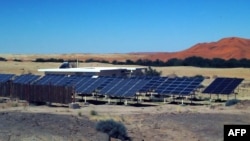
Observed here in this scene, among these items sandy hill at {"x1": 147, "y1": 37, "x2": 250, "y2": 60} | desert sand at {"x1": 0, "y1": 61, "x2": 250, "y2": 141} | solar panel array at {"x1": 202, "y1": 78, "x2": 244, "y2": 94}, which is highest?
sandy hill at {"x1": 147, "y1": 37, "x2": 250, "y2": 60}

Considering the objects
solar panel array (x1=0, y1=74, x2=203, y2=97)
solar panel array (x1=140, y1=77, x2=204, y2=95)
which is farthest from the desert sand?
solar panel array (x1=140, y1=77, x2=204, y2=95)

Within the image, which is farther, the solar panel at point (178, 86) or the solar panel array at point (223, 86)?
the solar panel array at point (223, 86)

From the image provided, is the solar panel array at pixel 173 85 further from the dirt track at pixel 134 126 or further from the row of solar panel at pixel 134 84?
the dirt track at pixel 134 126

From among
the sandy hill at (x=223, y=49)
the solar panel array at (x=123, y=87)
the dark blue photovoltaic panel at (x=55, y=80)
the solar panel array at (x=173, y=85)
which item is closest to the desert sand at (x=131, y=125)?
the solar panel array at (x=123, y=87)

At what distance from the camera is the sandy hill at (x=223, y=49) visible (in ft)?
527

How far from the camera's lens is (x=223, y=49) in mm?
174875

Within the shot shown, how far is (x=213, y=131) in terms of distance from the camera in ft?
79.5

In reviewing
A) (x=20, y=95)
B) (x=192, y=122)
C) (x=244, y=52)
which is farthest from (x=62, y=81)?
(x=244, y=52)

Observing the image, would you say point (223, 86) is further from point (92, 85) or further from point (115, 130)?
point (115, 130)

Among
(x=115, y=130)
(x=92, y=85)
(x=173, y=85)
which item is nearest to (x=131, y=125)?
(x=115, y=130)

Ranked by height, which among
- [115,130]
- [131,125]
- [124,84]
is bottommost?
[131,125]

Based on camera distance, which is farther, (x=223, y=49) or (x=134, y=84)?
(x=223, y=49)

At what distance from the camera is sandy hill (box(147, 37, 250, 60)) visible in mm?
160663

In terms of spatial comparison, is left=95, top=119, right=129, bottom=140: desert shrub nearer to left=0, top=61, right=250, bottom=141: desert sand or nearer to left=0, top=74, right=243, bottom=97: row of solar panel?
left=0, top=61, right=250, bottom=141: desert sand
